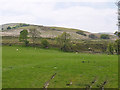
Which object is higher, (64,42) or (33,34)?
(33,34)

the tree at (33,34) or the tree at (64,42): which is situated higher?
the tree at (33,34)

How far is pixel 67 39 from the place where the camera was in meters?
101

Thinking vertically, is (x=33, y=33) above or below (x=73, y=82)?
above

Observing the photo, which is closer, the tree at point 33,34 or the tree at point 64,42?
the tree at point 64,42

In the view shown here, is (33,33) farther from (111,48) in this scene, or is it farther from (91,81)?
(91,81)

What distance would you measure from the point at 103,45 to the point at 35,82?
11650 cm

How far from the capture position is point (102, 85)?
834 inches

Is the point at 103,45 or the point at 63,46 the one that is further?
the point at 103,45

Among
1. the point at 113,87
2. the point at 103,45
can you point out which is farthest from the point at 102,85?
the point at 103,45

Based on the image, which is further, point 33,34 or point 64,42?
point 33,34

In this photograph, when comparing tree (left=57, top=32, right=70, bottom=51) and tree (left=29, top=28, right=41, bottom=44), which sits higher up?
tree (left=29, top=28, right=41, bottom=44)

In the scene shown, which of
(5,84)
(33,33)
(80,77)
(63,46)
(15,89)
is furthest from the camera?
(33,33)

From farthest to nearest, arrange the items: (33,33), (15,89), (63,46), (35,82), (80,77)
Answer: (33,33) < (63,46) < (80,77) < (35,82) < (15,89)

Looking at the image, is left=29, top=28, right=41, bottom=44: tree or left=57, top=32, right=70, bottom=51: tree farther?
left=29, top=28, right=41, bottom=44: tree
